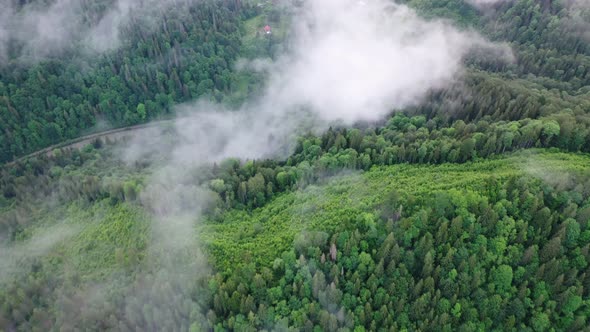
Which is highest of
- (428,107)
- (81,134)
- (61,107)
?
(428,107)

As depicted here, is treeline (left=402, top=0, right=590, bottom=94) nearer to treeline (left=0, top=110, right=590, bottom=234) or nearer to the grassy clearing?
treeline (left=0, top=110, right=590, bottom=234)

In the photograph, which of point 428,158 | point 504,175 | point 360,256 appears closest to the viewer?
point 360,256

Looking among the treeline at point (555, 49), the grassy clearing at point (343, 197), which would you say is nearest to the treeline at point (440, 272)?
the grassy clearing at point (343, 197)

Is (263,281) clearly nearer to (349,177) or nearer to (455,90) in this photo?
(349,177)

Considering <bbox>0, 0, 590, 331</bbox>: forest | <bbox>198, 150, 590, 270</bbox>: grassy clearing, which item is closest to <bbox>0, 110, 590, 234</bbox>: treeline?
<bbox>0, 0, 590, 331</bbox>: forest

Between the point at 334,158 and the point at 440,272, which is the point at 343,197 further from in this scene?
the point at 440,272

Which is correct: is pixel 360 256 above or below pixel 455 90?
below

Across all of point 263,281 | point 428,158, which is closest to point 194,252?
point 263,281

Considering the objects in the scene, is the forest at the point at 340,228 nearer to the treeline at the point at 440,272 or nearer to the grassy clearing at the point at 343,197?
the treeline at the point at 440,272
